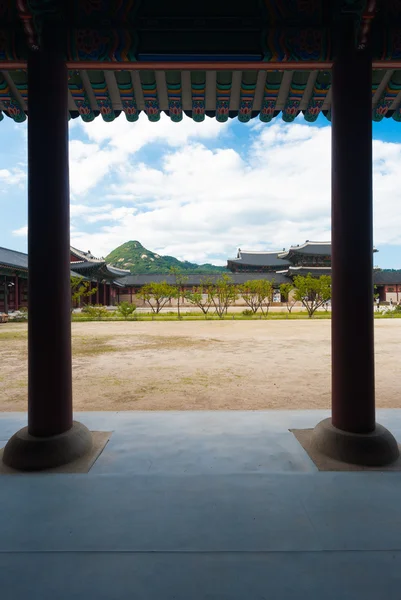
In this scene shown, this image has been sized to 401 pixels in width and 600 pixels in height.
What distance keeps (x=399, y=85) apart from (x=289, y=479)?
347 centimetres

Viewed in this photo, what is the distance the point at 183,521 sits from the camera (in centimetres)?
178

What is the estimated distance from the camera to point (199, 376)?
22.7ft

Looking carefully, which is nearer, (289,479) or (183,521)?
(183,521)

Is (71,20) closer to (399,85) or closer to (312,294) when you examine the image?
(399,85)

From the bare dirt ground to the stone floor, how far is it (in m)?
2.56

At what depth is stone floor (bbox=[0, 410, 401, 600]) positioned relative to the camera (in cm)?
138

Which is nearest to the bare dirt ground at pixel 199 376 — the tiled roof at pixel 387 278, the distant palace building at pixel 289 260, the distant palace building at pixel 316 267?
the distant palace building at pixel 316 267

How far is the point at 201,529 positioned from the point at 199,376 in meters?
5.23

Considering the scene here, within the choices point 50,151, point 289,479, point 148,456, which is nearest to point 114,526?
point 148,456

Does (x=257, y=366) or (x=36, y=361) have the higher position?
(x=36, y=361)

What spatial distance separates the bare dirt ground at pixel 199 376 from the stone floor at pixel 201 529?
2.56 m

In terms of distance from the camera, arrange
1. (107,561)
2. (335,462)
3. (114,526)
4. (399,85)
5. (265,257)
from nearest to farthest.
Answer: (107,561) → (114,526) → (335,462) → (399,85) → (265,257)

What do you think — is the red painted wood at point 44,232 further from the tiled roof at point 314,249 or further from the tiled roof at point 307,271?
the tiled roof at point 314,249

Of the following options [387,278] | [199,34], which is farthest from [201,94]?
[387,278]
